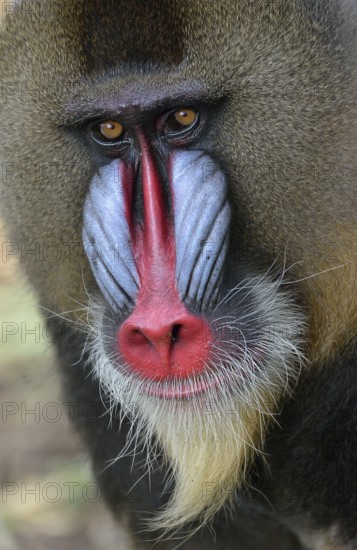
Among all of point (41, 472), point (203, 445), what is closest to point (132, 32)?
point (203, 445)

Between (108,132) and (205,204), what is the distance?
40 cm

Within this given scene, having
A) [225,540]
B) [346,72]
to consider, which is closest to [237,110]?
[346,72]

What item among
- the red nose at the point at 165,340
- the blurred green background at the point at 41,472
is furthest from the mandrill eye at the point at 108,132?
the blurred green background at the point at 41,472

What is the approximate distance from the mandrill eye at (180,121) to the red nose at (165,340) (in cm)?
52

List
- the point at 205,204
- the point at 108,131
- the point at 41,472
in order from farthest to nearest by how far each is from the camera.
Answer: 1. the point at 41,472
2. the point at 108,131
3. the point at 205,204

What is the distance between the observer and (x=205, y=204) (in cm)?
292

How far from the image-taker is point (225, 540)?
3932 mm

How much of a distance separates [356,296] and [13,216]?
1.16 metres

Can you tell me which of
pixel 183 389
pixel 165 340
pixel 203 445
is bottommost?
pixel 203 445

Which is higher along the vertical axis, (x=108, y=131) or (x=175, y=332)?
(x=108, y=131)

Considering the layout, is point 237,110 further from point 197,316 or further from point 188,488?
point 188,488

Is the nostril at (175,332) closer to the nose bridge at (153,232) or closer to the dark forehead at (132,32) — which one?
the nose bridge at (153,232)

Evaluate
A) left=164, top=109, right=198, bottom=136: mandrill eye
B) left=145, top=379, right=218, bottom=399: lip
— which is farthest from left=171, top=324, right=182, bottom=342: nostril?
left=164, top=109, right=198, bottom=136: mandrill eye

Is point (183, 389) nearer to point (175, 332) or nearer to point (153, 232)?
point (175, 332)
